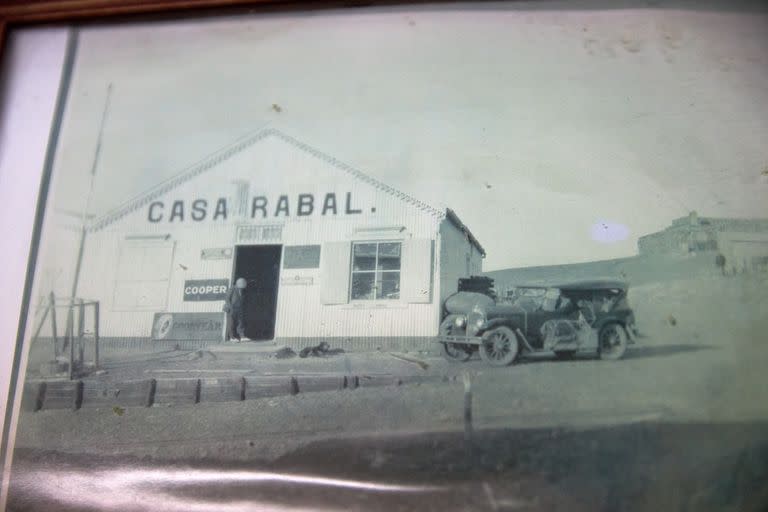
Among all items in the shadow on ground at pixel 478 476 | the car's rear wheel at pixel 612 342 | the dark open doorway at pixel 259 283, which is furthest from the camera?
the dark open doorway at pixel 259 283

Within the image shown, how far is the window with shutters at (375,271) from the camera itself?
112 cm

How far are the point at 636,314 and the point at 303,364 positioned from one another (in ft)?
2.26

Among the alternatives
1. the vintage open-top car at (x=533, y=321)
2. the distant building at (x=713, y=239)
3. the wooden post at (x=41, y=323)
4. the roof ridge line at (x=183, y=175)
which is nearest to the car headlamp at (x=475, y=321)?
the vintage open-top car at (x=533, y=321)

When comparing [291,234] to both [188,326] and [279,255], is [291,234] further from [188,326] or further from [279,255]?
[188,326]

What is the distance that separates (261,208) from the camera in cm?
119

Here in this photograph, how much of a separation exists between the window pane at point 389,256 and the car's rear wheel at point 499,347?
9.6 inches

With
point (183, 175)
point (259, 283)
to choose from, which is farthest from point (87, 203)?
point (259, 283)

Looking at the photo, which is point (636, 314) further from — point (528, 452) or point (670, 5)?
point (670, 5)

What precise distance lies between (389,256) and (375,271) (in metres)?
0.05

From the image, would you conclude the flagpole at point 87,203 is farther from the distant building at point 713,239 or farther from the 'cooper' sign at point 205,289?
the distant building at point 713,239

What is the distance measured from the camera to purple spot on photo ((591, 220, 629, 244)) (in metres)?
1.06

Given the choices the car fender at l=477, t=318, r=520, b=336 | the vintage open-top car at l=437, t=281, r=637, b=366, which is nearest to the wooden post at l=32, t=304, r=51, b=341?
the vintage open-top car at l=437, t=281, r=637, b=366

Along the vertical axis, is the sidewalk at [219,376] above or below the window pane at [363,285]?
below

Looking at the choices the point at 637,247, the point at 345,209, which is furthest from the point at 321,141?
the point at 637,247
